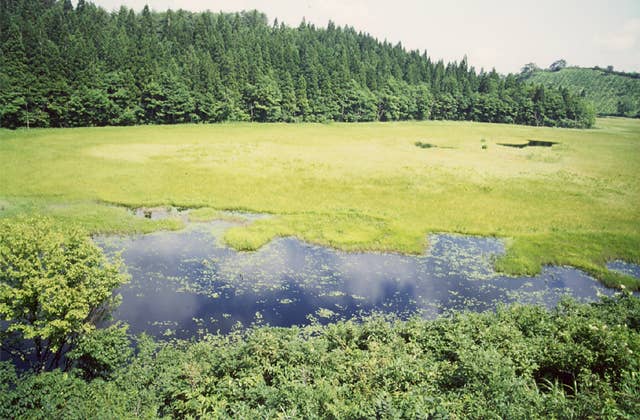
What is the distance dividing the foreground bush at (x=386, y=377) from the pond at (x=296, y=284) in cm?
425

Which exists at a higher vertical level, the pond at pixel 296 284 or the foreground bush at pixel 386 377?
the foreground bush at pixel 386 377

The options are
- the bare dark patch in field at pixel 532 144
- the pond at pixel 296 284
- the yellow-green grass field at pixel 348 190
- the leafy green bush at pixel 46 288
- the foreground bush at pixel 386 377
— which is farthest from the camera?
the bare dark patch in field at pixel 532 144

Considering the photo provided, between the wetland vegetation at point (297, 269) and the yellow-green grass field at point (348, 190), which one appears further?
the yellow-green grass field at point (348, 190)

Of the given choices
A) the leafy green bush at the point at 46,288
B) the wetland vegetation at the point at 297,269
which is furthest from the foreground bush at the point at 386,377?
the leafy green bush at the point at 46,288

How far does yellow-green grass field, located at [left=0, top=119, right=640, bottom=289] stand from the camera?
34.0m

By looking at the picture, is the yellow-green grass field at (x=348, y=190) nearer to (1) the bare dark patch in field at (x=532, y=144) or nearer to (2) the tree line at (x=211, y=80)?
(1) the bare dark patch in field at (x=532, y=144)

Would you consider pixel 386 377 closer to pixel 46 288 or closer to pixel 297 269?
pixel 46 288

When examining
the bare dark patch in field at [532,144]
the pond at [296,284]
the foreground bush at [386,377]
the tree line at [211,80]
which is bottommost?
the pond at [296,284]

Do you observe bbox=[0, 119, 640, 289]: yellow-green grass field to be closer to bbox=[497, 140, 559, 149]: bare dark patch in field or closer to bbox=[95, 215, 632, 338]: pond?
bbox=[95, 215, 632, 338]: pond

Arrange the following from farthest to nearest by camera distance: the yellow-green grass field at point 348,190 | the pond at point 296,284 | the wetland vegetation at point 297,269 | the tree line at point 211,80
Answer: 1. the tree line at point 211,80
2. the yellow-green grass field at point 348,190
3. the pond at point 296,284
4. the wetland vegetation at point 297,269

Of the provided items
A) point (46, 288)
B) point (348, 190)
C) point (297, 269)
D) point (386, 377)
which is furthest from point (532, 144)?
point (46, 288)

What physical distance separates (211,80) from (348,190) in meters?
79.5

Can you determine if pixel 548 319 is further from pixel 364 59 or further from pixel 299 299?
pixel 364 59

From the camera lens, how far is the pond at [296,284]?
73.6ft
